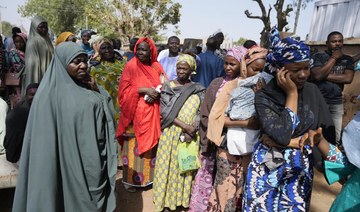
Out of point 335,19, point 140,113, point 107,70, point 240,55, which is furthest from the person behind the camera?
point 335,19

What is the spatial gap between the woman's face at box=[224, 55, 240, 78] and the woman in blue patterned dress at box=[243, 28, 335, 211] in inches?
28.2

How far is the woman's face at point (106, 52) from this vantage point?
4227 mm

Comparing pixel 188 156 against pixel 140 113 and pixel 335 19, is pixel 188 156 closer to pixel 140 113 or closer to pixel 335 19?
pixel 140 113

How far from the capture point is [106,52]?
167 inches

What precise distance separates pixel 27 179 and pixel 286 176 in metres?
1.86

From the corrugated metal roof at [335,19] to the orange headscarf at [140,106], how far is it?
4.84 m

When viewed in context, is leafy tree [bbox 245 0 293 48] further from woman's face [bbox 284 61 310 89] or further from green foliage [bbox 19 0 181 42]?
green foliage [bbox 19 0 181 42]

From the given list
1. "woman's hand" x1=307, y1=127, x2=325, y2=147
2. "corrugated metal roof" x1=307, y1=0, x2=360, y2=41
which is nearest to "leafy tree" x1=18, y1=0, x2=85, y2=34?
"corrugated metal roof" x1=307, y1=0, x2=360, y2=41

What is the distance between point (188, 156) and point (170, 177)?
0.37 meters

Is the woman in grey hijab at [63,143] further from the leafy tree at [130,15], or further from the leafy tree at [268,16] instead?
the leafy tree at [130,15]

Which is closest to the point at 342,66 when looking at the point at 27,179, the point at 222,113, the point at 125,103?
the point at 222,113

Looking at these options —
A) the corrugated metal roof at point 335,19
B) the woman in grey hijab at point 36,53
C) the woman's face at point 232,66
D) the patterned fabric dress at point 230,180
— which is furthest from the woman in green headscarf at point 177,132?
the corrugated metal roof at point 335,19

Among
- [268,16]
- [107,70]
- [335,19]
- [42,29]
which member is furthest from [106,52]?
[268,16]

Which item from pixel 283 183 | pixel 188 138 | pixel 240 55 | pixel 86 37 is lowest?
pixel 188 138
